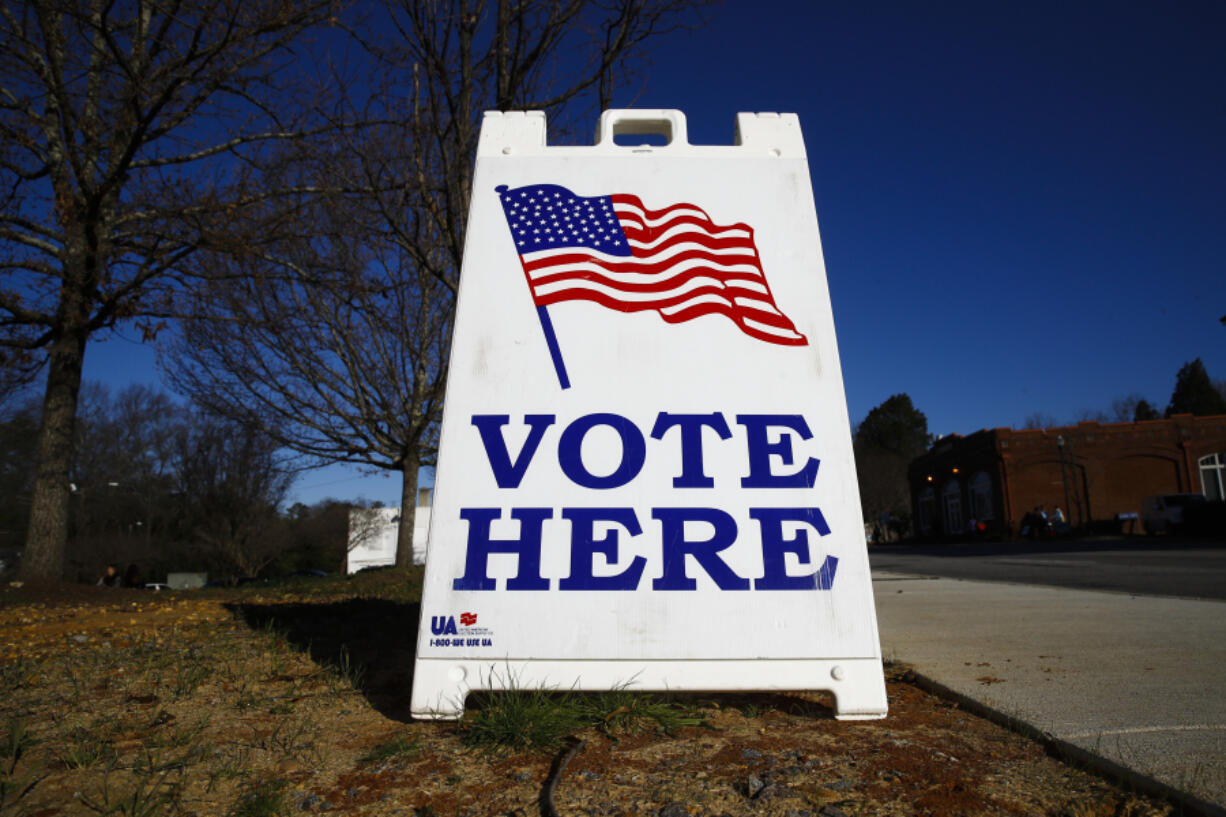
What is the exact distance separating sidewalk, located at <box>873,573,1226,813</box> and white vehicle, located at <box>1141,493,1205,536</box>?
982 inches

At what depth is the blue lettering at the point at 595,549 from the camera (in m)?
2.32

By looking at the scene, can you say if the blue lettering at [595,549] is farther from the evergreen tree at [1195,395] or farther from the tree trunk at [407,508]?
the evergreen tree at [1195,395]

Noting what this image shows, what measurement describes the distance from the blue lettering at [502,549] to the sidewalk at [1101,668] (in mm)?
1700

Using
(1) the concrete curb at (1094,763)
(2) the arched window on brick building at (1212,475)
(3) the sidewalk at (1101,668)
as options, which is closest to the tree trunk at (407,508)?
(3) the sidewalk at (1101,668)

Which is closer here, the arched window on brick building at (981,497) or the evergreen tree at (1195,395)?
the arched window on brick building at (981,497)

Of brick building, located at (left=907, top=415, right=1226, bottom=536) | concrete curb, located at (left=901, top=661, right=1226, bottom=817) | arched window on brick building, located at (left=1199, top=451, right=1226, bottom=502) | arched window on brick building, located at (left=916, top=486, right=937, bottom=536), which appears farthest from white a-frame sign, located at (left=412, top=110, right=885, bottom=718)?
arched window on brick building, located at (left=916, top=486, right=937, bottom=536)

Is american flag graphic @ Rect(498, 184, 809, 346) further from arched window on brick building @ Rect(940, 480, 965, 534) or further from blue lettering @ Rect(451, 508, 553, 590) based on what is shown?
arched window on brick building @ Rect(940, 480, 965, 534)

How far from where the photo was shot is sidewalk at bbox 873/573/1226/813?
6.62ft

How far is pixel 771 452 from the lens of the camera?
8.13 feet

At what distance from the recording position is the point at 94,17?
6.53m

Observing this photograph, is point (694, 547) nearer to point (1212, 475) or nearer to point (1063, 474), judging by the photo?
point (1063, 474)

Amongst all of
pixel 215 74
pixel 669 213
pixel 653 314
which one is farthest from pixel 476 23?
pixel 653 314

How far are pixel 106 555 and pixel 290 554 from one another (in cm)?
786

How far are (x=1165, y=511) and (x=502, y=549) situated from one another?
31.9 metres
